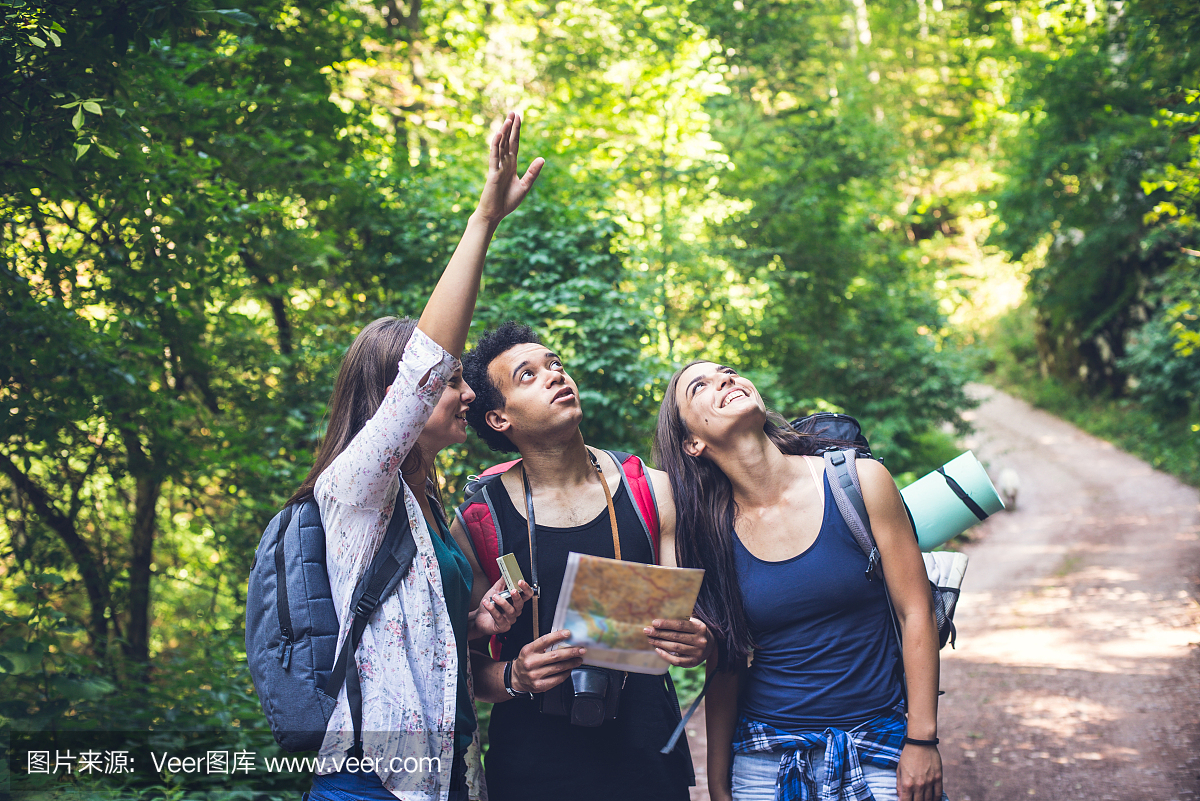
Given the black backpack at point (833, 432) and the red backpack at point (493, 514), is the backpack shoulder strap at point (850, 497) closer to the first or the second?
the black backpack at point (833, 432)

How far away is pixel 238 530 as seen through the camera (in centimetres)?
539

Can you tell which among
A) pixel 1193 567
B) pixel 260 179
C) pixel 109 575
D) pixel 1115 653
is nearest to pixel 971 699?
pixel 1115 653

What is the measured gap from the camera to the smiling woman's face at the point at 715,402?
90.9 inches

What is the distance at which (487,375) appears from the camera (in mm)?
2525

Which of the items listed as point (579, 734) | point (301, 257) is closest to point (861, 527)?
point (579, 734)

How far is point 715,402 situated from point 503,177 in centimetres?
96

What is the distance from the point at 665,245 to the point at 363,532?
6.44 m

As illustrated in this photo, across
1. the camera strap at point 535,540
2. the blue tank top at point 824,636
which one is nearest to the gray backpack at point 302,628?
the camera strap at point 535,540

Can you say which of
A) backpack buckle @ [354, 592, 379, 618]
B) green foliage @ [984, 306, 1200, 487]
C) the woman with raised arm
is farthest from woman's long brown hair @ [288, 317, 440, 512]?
green foliage @ [984, 306, 1200, 487]

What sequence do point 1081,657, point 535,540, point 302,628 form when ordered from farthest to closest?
point 1081,657 → point 535,540 → point 302,628

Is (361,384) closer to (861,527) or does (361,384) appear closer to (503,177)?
(503,177)

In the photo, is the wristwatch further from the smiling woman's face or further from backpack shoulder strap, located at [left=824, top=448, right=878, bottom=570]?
backpack shoulder strap, located at [left=824, top=448, right=878, bottom=570]

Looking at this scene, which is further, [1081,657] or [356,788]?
[1081,657]

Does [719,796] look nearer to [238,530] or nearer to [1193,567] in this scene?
[238,530]
